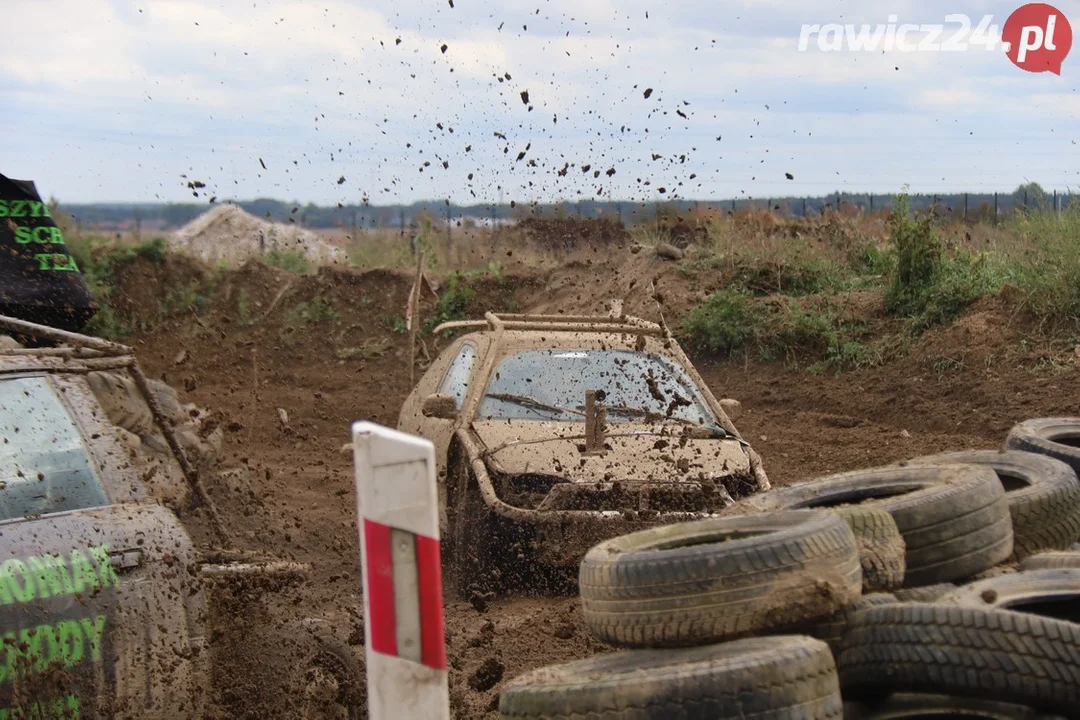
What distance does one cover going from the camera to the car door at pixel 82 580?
153 inches

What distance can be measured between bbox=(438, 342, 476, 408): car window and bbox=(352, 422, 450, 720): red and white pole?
558cm

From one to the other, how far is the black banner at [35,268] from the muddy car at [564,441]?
2.28 meters

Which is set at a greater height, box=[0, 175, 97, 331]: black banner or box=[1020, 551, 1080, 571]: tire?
box=[0, 175, 97, 331]: black banner

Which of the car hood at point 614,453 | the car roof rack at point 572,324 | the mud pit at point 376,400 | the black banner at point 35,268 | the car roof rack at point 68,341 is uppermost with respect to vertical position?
the black banner at point 35,268

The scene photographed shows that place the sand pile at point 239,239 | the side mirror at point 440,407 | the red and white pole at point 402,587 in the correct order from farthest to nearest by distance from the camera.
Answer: the sand pile at point 239,239, the side mirror at point 440,407, the red and white pole at point 402,587

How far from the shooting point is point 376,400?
59.5ft

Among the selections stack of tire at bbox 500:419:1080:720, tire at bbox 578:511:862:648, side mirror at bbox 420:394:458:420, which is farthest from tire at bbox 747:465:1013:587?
side mirror at bbox 420:394:458:420

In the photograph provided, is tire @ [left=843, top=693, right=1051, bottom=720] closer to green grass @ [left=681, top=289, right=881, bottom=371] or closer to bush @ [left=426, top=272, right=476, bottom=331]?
green grass @ [left=681, top=289, right=881, bottom=371]

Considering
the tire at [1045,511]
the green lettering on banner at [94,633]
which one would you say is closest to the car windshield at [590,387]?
the tire at [1045,511]

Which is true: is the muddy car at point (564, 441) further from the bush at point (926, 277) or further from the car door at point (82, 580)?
the bush at point (926, 277)

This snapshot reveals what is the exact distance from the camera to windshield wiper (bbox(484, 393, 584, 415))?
8.43 meters

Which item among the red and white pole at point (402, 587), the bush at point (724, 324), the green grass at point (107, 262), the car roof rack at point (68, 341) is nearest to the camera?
the red and white pole at point (402, 587)

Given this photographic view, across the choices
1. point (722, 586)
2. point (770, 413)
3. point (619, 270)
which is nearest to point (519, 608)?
point (722, 586)

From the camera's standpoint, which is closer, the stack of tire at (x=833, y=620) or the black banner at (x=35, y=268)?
the stack of tire at (x=833, y=620)
